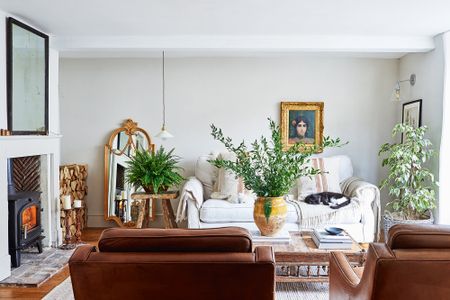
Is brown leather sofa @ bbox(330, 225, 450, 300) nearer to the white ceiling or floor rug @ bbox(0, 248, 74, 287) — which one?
the white ceiling

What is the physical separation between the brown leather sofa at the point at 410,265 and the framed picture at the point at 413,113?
3.28 meters

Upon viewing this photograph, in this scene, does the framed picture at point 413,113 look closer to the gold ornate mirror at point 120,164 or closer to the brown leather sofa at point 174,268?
the gold ornate mirror at point 120,164

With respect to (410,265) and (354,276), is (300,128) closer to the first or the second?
(354,276)

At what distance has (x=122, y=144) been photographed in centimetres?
538

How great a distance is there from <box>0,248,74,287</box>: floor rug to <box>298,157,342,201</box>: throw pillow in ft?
8.57

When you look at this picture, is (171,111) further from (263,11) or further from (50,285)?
(50,285)

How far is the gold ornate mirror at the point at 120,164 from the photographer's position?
5363 millimetres

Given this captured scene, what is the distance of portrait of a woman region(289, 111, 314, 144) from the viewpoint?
5.34 metres

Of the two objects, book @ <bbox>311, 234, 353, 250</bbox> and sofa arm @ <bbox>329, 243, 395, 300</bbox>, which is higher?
sofa arm @ <bbox>329, 243, 395, 300</bbox>

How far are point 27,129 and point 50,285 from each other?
1.48 metres

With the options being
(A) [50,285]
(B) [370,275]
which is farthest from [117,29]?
(B) [370,275]

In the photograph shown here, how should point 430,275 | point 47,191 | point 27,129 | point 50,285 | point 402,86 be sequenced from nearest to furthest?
point 430,275
point 50,285
point 27,129
point 47,191
point 402,86

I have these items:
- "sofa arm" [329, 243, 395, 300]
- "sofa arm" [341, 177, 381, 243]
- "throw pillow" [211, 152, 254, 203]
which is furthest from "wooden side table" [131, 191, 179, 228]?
"sofa arm" [329, 243, 395, 300]

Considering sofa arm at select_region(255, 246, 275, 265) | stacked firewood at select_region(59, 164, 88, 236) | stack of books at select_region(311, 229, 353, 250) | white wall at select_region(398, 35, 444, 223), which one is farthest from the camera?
stacked firewood at select_region(59, 164, 88, 236)
